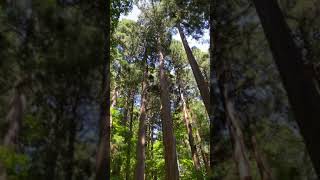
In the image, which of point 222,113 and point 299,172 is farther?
point 222,113

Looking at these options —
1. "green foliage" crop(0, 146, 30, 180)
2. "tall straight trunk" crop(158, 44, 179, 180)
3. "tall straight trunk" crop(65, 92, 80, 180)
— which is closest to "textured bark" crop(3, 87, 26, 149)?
"green foliage" crop(0, 146, 30, 180)

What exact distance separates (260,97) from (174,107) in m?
22.3

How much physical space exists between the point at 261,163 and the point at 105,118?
7.01ft

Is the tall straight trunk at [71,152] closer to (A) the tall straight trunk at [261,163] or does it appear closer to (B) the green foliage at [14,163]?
(B) the green foliage at [14,163]

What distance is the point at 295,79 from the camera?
13.4 ft

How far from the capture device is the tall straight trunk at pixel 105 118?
500 centimetres

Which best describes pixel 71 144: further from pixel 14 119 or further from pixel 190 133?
pixel 190 133

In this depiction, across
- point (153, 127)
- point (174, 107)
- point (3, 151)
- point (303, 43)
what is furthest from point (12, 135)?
point (153, 127)

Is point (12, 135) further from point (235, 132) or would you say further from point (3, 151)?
point (235, 132)

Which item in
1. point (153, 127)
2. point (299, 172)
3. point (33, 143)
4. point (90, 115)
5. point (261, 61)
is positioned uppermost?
point (153, 127)

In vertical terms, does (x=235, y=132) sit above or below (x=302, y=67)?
below

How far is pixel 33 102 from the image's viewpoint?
4.75 m

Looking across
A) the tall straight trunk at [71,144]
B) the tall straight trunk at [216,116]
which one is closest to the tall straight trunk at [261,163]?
the tall straight trunk at [216,116]

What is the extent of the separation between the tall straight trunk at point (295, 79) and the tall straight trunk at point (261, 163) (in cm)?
111
